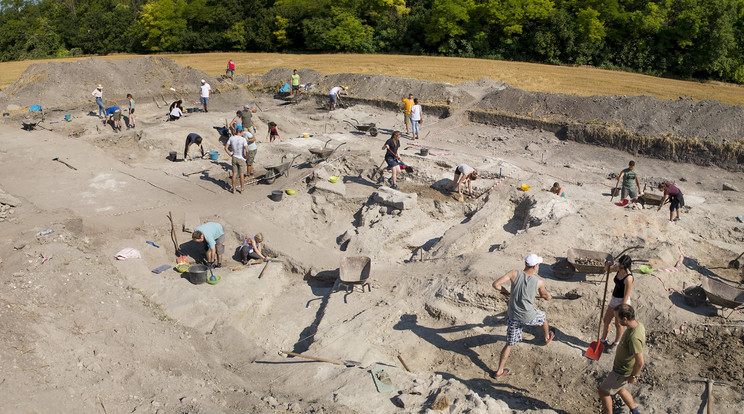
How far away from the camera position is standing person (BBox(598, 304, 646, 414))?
6141mm

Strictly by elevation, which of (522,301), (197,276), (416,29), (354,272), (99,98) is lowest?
(197,276)

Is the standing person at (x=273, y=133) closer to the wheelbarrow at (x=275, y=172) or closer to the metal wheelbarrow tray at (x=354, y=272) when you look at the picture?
the wheelbarrow at (x=275, y=172)

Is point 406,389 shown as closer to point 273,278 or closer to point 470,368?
point 470,368

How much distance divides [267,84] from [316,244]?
19.4 m

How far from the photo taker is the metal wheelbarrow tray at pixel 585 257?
29.6 feet

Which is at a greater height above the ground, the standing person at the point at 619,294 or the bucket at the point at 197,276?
the standing person at the point at 619,294

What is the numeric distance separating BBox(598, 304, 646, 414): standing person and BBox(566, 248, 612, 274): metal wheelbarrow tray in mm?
2807

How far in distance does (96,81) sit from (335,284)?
2071 cm

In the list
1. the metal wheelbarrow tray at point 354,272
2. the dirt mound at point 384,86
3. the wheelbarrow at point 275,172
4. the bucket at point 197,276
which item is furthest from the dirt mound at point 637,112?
the bucket at point 197,276

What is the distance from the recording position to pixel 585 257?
997 cm

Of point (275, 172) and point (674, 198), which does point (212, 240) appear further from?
point (674, 198)

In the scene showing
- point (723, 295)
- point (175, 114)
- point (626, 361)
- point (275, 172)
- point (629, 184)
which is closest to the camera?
point (626, 361)

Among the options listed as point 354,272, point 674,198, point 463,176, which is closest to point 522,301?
point 354,272

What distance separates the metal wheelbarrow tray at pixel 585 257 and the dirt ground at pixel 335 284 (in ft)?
1.06
